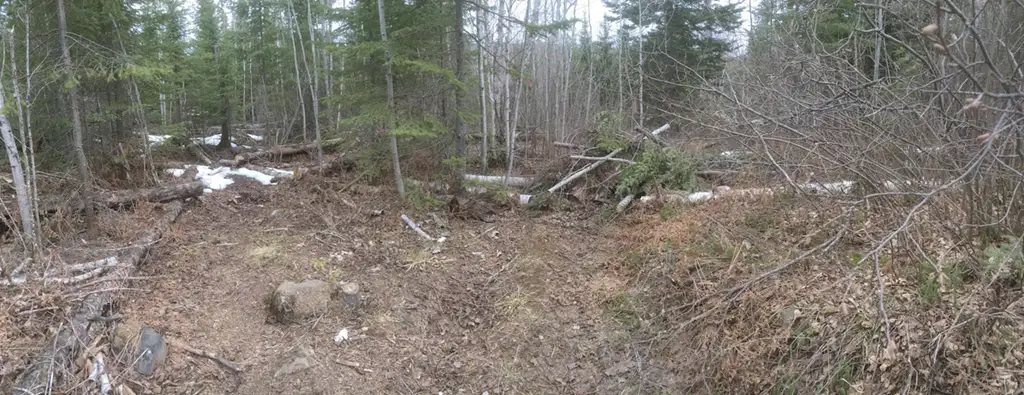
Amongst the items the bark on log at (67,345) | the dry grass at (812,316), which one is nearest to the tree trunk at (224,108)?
the bark on log at (67,345)

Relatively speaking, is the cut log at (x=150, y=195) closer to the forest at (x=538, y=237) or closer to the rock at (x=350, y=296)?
the forest at (x=538, y=237)

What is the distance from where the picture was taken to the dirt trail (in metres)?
4.44

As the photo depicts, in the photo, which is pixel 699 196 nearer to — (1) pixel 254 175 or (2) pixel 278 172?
(2) pixel 278 172

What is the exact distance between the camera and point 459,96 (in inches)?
333

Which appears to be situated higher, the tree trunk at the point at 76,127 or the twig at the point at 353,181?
the tree trunk at the point at 76,127

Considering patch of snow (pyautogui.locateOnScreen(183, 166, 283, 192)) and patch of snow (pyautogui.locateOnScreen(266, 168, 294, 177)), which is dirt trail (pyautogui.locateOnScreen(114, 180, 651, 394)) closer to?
patch of snow (pyautogui.locateOnScreen(183, 166, 283, 192))

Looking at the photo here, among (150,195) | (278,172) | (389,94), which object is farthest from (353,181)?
(278,172)

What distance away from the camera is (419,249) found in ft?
22.6

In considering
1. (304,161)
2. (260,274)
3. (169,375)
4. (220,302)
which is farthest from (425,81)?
(304,161)

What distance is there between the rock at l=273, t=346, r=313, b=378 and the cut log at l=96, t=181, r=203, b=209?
16.5 feet

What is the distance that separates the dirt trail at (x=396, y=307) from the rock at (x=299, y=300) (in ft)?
Answer: 0.39

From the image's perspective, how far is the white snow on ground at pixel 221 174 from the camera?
34.3ft

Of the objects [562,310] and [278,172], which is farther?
[278,172]

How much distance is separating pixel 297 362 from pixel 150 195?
5.71 meters
